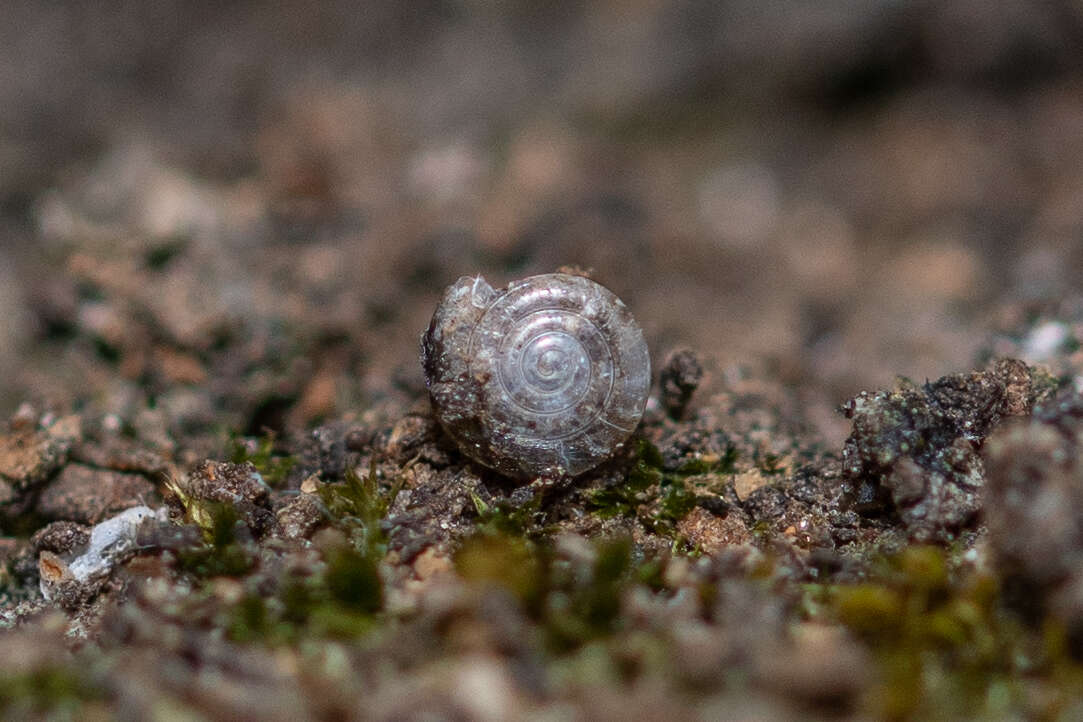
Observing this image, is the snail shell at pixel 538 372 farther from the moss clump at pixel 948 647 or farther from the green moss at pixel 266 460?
the moss clump at pixel 948 647

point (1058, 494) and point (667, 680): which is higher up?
point (1058, 494)

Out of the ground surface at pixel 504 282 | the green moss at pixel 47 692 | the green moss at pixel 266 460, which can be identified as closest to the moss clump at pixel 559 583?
the ground surface at pixel 504 282

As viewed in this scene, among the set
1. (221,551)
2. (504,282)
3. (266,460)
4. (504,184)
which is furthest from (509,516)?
(504,184)

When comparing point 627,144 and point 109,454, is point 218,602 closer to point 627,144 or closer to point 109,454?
point 109,454

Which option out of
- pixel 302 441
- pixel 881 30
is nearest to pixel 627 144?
pixel 881 30

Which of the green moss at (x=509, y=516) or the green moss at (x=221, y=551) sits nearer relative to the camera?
the green moss at (x=221, y=551)

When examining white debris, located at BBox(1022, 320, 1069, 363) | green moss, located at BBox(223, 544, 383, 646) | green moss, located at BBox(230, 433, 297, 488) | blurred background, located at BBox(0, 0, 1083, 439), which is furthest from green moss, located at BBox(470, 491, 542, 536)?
white debris, located at BBox(1022, 320, 1069, 363)
